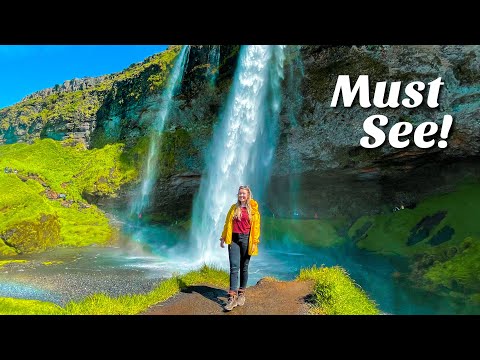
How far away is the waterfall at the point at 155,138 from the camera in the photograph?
3291cm

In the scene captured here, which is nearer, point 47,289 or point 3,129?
point 47,289

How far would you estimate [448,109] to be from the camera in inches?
843

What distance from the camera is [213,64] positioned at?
96.9 ft

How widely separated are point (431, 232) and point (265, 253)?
36.3 feet

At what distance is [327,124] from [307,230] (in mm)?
8873

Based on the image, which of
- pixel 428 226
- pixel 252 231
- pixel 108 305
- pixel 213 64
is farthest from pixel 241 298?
pixel 213 64

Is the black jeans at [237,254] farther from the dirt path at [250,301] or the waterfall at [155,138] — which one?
the waterfall at [155,138]

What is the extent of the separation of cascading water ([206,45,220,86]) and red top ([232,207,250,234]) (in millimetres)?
24087

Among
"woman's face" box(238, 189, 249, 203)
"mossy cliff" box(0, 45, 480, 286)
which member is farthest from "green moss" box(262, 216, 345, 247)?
"woman's face" box(238, 189, 249, 203)

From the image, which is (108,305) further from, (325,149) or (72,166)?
(72,166)
